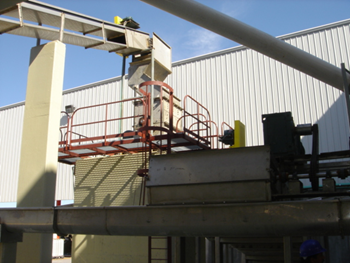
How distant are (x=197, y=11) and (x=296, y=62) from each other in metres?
1.92

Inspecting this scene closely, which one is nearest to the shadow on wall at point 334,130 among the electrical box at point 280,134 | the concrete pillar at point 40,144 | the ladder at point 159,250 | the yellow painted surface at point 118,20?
the ladder at point 159,250

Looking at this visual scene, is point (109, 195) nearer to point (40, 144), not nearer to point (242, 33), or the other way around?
point (40, 144)

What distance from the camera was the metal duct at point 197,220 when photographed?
4.49 meters

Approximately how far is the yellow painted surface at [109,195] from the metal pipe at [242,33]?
6.50 m

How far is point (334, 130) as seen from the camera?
15812mm

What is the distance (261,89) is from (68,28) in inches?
390

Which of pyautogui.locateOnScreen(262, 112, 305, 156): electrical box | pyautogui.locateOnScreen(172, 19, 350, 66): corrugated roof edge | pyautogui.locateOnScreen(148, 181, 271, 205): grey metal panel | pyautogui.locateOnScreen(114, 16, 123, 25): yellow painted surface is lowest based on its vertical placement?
pyautogui.locateOnScreen(148, 181, 271, 205): grey metal panel

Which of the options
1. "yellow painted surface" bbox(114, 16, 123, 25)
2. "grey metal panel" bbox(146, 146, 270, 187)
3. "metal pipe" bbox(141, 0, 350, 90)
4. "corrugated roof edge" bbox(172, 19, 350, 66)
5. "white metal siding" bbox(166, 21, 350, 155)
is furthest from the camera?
"corrugated roof edge" bbox(172, 19, 350, 66)

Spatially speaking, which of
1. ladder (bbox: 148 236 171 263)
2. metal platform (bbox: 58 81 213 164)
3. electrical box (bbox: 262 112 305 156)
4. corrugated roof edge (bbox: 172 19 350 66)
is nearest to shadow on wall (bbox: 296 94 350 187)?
corrugated roof edge (bbox: 172 19 350 66)

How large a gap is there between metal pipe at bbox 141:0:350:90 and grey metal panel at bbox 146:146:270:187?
180 centimetres

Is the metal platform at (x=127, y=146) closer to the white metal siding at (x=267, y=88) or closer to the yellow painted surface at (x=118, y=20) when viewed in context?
the yellow painted surface at (x=118, y=20)

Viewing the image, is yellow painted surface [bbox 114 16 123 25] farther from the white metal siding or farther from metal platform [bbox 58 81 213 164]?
the white metal siding

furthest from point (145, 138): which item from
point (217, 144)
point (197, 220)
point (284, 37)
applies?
point (284, 37)

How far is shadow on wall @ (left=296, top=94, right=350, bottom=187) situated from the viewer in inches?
614
